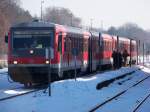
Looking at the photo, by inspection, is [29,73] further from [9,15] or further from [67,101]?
[9,15]

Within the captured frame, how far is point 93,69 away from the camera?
43.0 m

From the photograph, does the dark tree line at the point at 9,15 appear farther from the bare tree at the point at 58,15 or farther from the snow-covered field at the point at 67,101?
the snow-covered field at the point at 67,101

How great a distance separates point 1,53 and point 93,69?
52.3 m

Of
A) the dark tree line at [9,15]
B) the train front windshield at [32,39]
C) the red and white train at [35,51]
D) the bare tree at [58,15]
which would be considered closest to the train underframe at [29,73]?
the red and white train at [35,51]

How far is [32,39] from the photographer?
96.4 ft

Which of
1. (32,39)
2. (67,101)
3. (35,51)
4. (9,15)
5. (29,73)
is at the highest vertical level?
(9,15)

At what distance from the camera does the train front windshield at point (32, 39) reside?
96.0 ft

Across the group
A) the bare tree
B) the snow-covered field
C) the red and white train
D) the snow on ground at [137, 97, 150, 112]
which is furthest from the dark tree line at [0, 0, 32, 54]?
the snow on ground at [137, 97, 150, 112]

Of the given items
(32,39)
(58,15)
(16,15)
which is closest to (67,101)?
(32,39)

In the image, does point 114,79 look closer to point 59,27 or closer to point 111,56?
point 59,27

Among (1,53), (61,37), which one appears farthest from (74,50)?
(1,53)

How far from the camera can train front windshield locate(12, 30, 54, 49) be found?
29250 mm

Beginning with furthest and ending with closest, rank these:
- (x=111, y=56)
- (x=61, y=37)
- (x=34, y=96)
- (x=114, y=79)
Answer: (x=111, y=56) → (x=114, y=79) → (x=61, y=37) → (x=34, y=96)

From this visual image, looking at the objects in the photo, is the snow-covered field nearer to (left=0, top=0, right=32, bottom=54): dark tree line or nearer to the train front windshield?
the train front windshield
